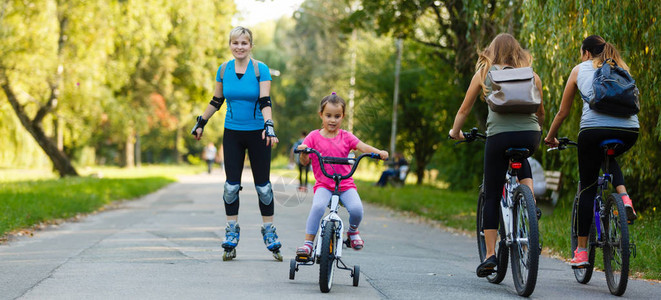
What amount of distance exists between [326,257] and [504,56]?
1890mm

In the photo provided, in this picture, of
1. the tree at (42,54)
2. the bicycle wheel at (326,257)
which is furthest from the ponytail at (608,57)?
the tree at (42,54)

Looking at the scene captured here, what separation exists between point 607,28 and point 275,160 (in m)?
62.0

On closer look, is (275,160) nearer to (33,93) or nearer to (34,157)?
(34,157)

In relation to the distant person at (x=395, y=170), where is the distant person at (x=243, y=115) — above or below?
above

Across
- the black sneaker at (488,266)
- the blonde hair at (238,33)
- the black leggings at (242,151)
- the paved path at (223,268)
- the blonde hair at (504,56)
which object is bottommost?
the paved path at (223,268)

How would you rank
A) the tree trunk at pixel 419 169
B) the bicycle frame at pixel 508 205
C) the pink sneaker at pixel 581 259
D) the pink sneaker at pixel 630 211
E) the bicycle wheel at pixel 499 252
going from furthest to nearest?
the tree trunk at pixel 419 169 → the pink sneaker at pixel 581 259 → the bicycle wheel at pixel 499 252 → the bicycle frame at pixel 508 205 → the pink sneaker at pixel 630 211

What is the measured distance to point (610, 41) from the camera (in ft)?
29.8

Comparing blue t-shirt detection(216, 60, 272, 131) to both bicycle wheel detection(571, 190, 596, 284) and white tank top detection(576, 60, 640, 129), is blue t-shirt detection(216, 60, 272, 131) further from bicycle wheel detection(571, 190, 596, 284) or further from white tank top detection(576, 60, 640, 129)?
bicycle wheel detection(571, 190, 596, 284)

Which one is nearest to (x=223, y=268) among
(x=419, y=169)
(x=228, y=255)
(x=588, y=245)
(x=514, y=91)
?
(x=228, y=255)

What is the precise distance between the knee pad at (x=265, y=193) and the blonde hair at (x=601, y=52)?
300 centimetres

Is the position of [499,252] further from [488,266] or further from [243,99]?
[243,99]

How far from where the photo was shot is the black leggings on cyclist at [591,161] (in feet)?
19.0

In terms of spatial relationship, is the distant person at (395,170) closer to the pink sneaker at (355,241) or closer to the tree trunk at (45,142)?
the tree trunk at (45,142)

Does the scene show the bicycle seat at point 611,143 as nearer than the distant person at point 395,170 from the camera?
Yes
